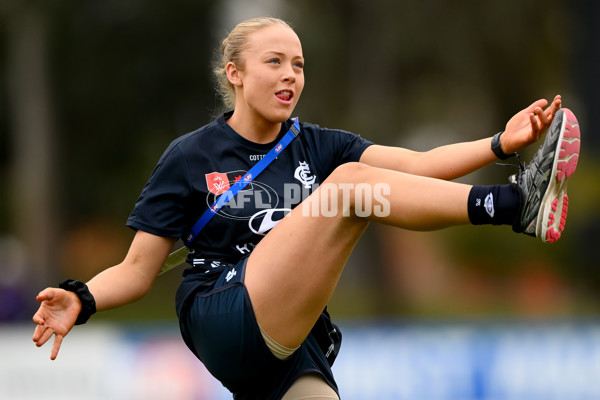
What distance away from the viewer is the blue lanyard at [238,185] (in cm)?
367

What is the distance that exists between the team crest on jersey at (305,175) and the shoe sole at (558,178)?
3.13 ft

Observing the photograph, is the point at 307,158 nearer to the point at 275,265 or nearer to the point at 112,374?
the point at 275,265

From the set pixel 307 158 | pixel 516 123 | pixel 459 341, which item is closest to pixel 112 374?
pixel 459 341

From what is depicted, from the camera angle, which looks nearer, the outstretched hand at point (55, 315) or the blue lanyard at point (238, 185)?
the outstretched hand at point (55, 315)

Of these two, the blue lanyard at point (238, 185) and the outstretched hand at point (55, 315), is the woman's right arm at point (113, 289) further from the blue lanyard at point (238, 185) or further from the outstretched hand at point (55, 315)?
the blue lanyard at point (238, 185)

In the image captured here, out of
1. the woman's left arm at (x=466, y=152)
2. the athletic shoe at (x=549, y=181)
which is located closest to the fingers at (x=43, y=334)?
the woman's left arm at (x=466, y=152)

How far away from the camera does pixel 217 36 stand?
16656mm

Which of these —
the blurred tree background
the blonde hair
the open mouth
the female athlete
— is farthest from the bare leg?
the blurred tree background

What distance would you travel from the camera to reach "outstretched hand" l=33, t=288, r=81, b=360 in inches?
133

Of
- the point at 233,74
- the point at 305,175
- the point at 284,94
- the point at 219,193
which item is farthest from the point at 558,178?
the point at 233,74

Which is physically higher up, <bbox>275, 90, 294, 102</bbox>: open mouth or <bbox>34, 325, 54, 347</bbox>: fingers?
<bbox>275, 90, 294, 102</bbox>: open mouth

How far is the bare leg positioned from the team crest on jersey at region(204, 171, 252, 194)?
0.29 meters

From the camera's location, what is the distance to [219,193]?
3.68 meters

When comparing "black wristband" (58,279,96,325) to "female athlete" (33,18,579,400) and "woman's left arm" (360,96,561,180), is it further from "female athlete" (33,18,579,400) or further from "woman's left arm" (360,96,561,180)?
"woman's left arm" (360,96,561,180)
